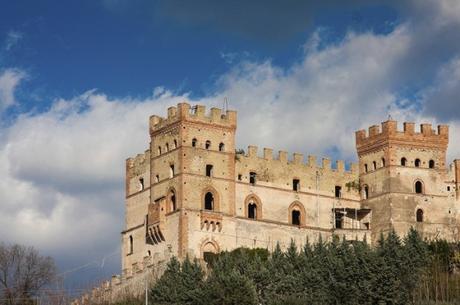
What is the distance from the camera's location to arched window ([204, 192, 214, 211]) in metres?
78.1

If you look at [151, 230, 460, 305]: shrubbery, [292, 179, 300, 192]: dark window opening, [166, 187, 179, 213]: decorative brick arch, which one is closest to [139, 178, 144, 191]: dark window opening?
[166, 187, 179, 213]: decorative brick arch

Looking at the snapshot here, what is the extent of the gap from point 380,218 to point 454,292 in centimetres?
1673

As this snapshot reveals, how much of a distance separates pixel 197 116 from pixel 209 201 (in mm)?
5415

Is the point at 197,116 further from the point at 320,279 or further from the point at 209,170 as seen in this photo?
the point at 320,279

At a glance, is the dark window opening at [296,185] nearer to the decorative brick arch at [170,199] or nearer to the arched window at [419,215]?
the arched window at [419,215]

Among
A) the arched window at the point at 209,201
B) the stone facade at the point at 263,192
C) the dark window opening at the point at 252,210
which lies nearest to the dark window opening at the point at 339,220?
the stone facade at the point at 263,192

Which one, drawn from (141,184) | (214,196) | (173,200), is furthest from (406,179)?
(141,184)

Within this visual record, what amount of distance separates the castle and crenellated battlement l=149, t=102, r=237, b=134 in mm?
64

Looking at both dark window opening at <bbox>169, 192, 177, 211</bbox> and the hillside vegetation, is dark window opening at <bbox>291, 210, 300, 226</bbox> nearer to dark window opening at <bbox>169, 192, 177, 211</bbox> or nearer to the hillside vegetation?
dark window opening at <bbox>169, 192, 177, 211</bbox>

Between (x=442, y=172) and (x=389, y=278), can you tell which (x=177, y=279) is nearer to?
(x=389, y=278)

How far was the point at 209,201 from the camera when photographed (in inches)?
3093

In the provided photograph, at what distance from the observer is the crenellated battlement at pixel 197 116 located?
7894 centimetres

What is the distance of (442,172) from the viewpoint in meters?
85.0

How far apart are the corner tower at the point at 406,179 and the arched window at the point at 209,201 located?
12.1 meters
